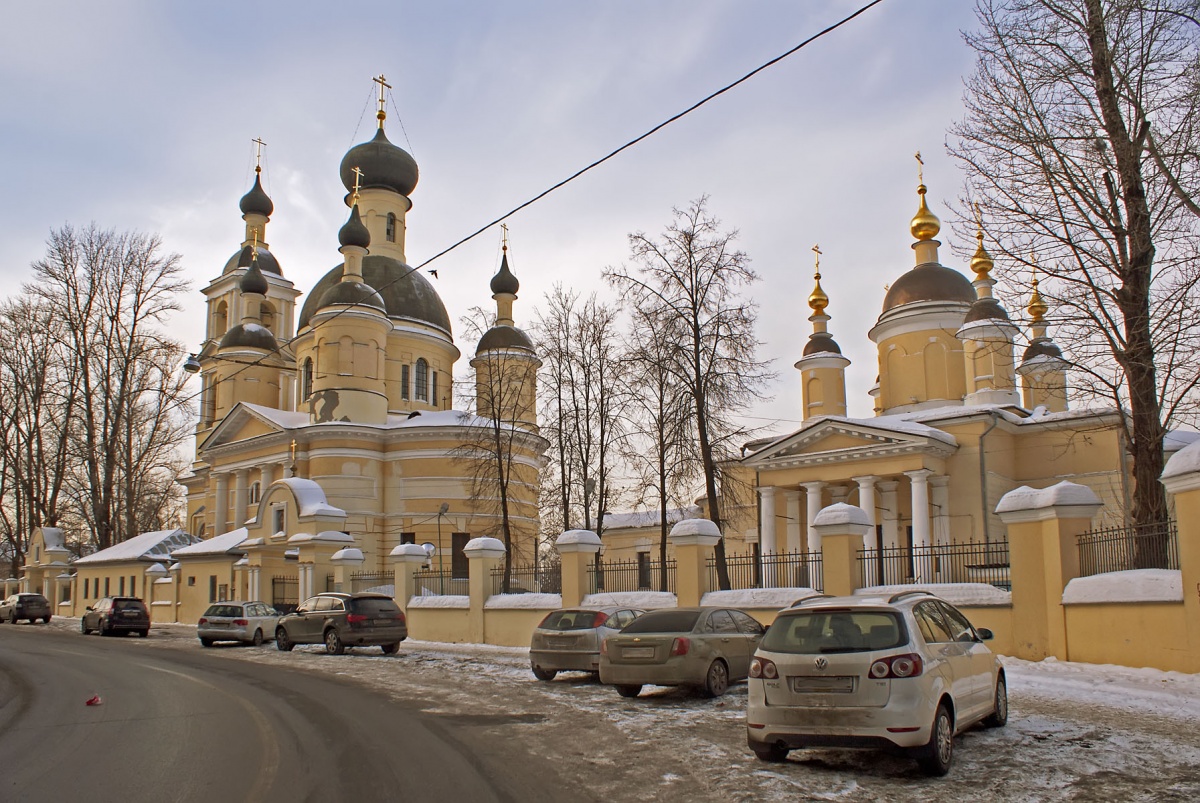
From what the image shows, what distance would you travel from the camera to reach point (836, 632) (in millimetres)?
8031

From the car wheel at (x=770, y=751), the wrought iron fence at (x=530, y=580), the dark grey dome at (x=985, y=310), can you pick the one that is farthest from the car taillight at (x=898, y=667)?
the dark grey dome at (x=985, y=310)

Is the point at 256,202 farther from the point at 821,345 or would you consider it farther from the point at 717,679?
the point at 717,679

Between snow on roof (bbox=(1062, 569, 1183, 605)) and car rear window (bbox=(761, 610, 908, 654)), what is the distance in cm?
638

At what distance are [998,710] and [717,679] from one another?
4138mm

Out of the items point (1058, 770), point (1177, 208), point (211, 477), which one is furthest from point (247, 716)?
point (211, 477)

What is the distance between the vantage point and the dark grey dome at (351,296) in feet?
143

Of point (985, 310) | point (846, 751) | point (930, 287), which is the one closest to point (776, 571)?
point (846, 751)

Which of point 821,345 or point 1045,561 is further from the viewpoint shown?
point 821,345

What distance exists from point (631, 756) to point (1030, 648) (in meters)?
8.23

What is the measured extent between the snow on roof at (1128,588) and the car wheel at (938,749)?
19.9ft

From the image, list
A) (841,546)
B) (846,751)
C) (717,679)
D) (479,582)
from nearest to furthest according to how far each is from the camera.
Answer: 1. (846,751)
2. (717,679)
3. (841,546)
4. (479,582)

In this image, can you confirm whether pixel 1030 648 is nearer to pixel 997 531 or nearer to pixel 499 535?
pixel 997 531

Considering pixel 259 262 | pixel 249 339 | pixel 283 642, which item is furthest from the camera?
pixel 259 262

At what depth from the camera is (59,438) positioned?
4706cm
